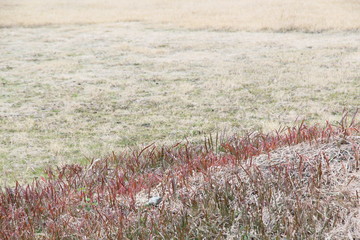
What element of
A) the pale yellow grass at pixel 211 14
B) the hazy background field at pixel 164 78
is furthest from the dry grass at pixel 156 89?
the pale yellow grass at pixel 211 14

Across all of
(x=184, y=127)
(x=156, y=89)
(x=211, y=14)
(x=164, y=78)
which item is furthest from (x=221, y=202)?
(x=211, y=14)

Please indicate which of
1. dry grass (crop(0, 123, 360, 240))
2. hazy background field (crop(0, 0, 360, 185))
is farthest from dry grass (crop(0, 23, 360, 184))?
dry grass (crop(0, 123, 360, 240))

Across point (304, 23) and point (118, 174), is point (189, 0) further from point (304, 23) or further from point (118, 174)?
point (118, 174)

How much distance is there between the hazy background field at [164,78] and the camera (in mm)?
10164

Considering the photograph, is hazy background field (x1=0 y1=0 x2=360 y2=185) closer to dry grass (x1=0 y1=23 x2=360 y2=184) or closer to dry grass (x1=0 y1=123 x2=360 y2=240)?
dry grass (x1=0 y1=23 x2=360 y2=184)

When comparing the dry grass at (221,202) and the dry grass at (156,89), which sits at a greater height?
the dry grass at (221,202)

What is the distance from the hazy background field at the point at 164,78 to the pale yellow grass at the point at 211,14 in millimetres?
150

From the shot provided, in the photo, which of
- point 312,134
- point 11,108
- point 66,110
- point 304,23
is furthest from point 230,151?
point 304,23

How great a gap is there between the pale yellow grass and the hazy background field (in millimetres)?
150

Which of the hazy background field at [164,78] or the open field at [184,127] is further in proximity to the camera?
the hazy background field at [164,78]

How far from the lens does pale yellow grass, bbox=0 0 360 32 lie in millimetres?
27016

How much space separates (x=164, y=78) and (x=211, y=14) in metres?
18.1

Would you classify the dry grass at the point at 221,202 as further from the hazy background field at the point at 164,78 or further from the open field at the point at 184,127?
the hazy background field at the point at 164,78

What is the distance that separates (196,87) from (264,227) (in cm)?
1029
